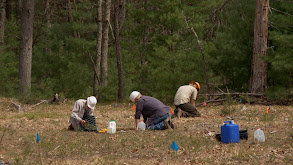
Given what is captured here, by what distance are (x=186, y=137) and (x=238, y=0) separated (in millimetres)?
12274

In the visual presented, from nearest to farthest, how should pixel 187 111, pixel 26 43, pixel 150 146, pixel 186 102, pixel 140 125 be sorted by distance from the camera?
pixel 150 146 < pixel 140 125 < pixel 186 102 < pixel 187 111 < pixel 26 43

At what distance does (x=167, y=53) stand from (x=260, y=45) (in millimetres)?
4600

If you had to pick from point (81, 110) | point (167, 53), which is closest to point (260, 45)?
point (167, 53)

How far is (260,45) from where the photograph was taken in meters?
18.8

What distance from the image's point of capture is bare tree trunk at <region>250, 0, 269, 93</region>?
18641mm

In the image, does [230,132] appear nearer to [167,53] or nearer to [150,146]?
[150,146]

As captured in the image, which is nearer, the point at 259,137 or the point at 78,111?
the point at 259,137

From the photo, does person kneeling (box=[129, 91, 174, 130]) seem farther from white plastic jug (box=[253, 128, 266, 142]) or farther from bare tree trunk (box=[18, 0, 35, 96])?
bare tree trunk (box=[18, 0, 35, 96])

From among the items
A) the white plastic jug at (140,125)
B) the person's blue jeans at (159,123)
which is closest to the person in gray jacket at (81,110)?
the white plastic jug at (140,125)

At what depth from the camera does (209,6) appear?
76.7ft

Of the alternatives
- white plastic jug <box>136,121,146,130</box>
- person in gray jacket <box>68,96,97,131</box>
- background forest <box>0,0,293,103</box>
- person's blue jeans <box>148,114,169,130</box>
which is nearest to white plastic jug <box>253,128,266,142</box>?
person's blue jeans <box>148,114,169,130</box>

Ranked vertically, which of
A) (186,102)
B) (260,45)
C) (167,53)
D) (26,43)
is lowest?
(186,102)

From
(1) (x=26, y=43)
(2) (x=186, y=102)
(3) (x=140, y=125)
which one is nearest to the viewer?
(3) (x=140, y=125)

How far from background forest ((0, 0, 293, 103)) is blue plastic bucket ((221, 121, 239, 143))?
28.2 feet
